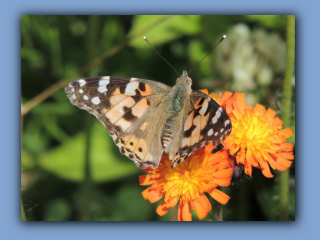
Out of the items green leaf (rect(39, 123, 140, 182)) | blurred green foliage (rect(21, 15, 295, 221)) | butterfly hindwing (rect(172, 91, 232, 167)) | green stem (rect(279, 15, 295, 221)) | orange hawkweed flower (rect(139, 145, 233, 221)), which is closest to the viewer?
butterfly hindwing (rect(172, 91, 232, 167))

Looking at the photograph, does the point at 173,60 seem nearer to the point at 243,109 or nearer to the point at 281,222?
the point at 243,109

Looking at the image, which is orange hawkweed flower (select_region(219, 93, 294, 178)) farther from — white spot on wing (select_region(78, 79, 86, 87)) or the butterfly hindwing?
white spot on wing (select_region(78, 79, 86, 87))

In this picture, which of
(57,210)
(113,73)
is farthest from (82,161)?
(113,73)

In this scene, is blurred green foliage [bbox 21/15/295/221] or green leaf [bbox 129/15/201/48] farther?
green leaf [bbox 129/15/201/48]

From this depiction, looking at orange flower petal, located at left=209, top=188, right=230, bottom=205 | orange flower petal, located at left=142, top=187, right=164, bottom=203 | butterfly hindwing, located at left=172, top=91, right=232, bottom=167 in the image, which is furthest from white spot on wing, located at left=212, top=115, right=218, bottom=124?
orange flower petal, located at left=142, top=187, right=164, bottom=203

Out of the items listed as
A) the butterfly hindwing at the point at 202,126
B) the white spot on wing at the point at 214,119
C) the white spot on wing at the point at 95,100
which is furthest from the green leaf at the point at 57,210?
the white spot on wing at the point at 214,119
